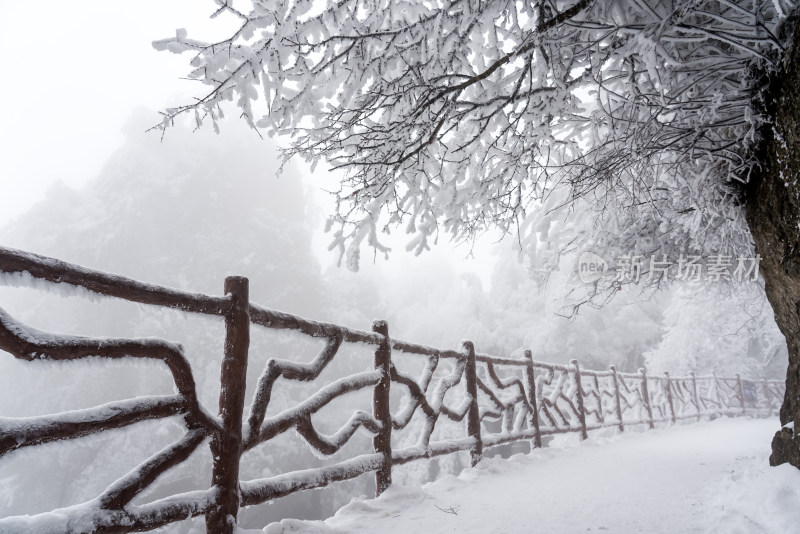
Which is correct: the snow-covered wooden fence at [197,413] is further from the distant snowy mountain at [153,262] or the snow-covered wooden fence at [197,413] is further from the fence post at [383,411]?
the distant snowy mountain at [153,262]

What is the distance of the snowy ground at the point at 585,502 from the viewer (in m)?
2.73

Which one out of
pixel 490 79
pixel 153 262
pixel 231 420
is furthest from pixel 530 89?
pixel 153 262

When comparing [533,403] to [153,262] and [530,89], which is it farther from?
[153,262]

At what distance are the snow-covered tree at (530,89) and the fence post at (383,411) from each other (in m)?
0.88

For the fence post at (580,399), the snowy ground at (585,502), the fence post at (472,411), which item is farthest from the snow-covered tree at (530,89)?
the fence post at (580,399)

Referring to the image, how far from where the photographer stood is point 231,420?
7.50ft

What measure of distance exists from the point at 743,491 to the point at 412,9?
14.0 feet

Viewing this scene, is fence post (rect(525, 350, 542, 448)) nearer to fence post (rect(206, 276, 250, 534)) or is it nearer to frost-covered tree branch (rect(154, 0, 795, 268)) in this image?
frost-covered tree branch (rect(154, 0, 795, 268))

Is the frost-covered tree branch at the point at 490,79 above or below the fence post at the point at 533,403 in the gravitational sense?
above

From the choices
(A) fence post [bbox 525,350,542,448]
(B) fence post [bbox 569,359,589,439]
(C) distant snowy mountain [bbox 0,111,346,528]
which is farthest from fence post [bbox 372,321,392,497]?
(C) distant snowy mountain [bbox 0,111,346,528]

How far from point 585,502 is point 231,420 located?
2.82 meters

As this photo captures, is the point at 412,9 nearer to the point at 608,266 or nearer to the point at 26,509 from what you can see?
the point at 608,266

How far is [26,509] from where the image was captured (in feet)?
86.8

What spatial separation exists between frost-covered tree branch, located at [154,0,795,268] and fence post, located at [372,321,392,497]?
0.83m
